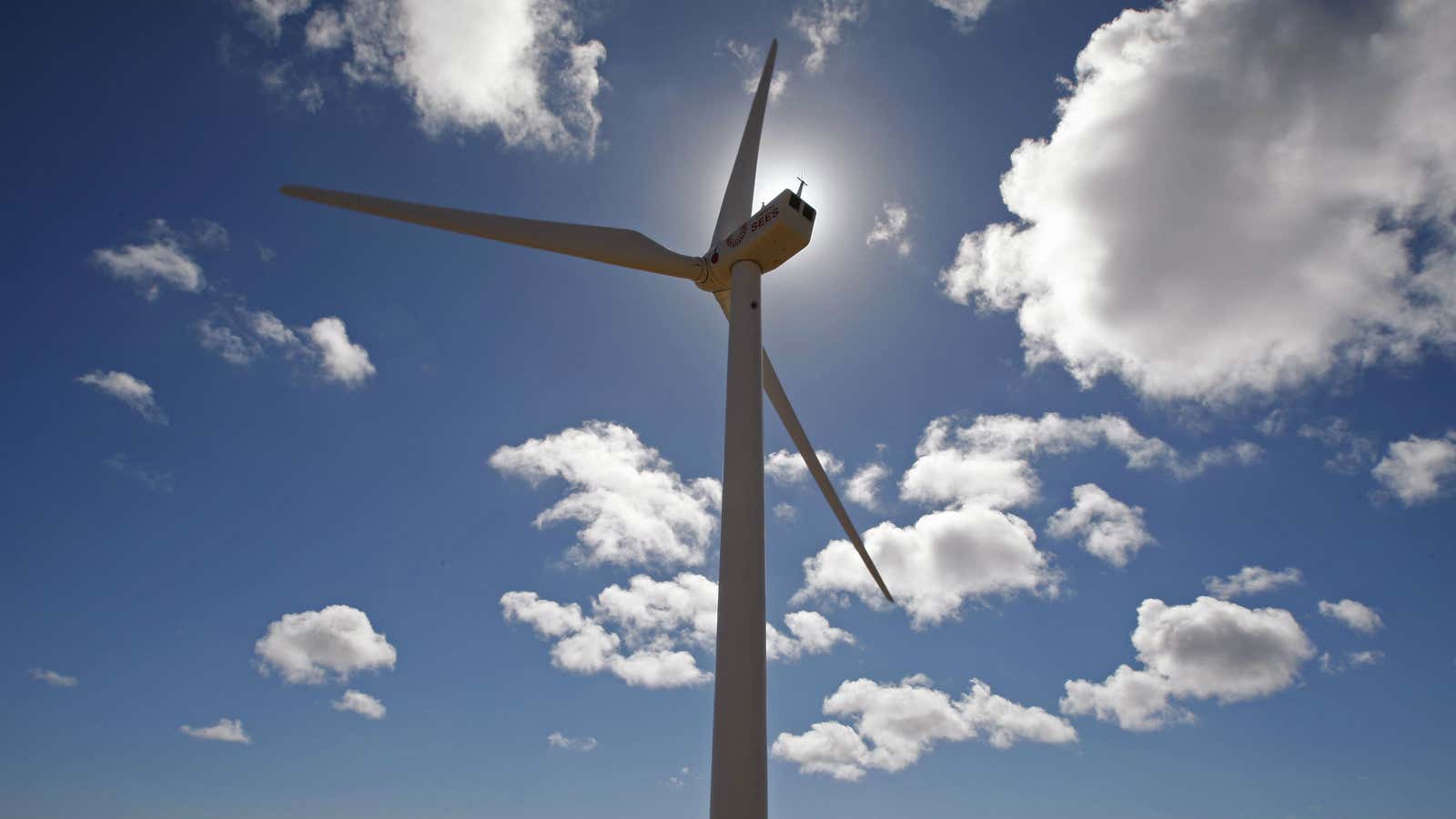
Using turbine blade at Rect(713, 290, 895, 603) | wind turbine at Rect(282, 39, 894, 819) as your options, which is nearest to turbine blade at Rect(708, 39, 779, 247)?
wind turbine at Rect(282, 39, 894, 819)

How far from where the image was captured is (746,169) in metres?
28.9

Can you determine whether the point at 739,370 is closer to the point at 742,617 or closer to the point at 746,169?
the point at 742,617

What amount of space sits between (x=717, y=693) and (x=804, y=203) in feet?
50.1

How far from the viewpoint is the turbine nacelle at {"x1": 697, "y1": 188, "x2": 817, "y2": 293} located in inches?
927

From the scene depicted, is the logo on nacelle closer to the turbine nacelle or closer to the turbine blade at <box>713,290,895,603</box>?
the turbine nacelle

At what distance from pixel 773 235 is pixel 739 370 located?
18.7 feet

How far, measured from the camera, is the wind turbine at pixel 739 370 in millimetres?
15688

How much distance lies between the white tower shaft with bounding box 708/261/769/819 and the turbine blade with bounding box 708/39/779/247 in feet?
26.4

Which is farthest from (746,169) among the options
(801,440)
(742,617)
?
(742,617)

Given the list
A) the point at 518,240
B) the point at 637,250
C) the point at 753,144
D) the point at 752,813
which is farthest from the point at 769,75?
the point at 752,813

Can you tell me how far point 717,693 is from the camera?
53.1ft

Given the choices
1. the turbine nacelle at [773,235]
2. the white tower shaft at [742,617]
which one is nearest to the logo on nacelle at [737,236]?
the turbine nacelle at [773,235]

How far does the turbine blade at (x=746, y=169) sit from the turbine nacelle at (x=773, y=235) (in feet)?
7.12

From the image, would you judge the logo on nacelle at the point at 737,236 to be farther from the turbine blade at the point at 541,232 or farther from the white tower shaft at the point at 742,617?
the white tower shaft at the point at 742,617
